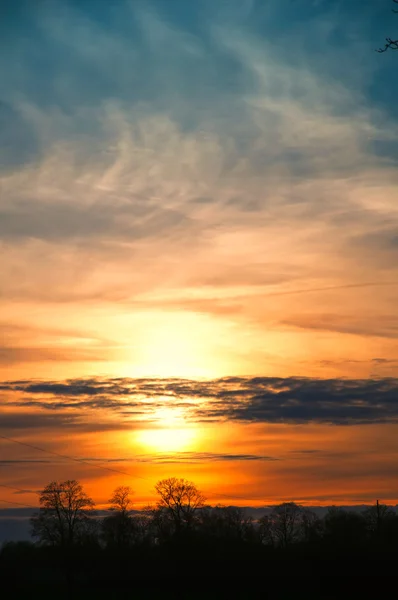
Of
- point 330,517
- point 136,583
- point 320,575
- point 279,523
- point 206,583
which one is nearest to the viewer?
point 320,575

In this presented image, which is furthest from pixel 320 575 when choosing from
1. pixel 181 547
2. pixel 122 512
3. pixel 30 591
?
pixel 122 512

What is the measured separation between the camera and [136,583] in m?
101

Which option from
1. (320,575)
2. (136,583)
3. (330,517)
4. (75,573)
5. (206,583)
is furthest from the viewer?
(330,517)

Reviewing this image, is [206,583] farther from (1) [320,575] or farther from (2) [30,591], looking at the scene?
(2) [30,591]

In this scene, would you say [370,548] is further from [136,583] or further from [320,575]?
A: [136,583]

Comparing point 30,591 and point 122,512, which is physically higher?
point 122,512

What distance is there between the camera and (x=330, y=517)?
445 ft

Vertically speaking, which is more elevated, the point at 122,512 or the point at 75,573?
the point at 122,512

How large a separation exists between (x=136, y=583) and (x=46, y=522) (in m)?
21.0

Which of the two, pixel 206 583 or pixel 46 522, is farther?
pixel 46 522

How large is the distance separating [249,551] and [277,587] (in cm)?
909

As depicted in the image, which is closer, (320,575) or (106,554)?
(320,575)

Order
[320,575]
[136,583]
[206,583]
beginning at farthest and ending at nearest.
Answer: [136,583]
[206,583]
[320,575]

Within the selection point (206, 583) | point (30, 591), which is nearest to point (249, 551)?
point (206, 583)
